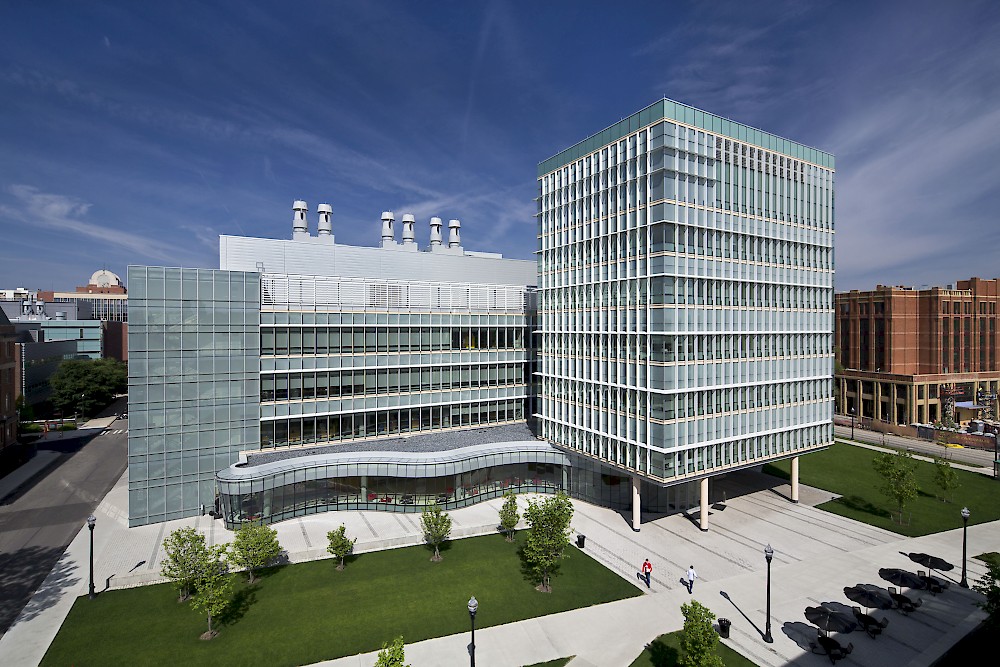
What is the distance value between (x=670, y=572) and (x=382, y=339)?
105 feet

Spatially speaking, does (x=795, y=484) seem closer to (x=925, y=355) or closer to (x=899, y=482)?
(x=899, y=482)

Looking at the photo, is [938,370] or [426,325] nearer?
[426,325]

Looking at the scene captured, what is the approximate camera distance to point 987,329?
278 ft

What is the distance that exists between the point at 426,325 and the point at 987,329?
9614cm

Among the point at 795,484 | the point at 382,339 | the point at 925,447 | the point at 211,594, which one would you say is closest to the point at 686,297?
the point at 795,484

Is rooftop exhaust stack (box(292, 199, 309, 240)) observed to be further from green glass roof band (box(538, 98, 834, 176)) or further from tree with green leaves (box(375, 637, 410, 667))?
tree with green leaves (box(375, 637, 410, 667))

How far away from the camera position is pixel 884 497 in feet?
146

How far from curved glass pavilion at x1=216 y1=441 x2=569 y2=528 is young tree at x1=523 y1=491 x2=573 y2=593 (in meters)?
12.0

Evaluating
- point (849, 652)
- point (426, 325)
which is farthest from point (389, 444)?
point (849, 652)

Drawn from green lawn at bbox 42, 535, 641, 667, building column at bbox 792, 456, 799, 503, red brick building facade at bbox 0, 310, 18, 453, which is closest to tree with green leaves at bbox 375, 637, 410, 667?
green lawn at bbox 42, 535, 641, 667

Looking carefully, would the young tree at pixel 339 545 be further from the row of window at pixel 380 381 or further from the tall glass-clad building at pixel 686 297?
the tall glass-clad building at pixel 686 297

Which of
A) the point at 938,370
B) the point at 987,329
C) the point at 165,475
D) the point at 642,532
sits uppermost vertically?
the point at 987,329

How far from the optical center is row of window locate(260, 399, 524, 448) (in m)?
44.8

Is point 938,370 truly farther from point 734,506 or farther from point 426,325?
point 426,325
